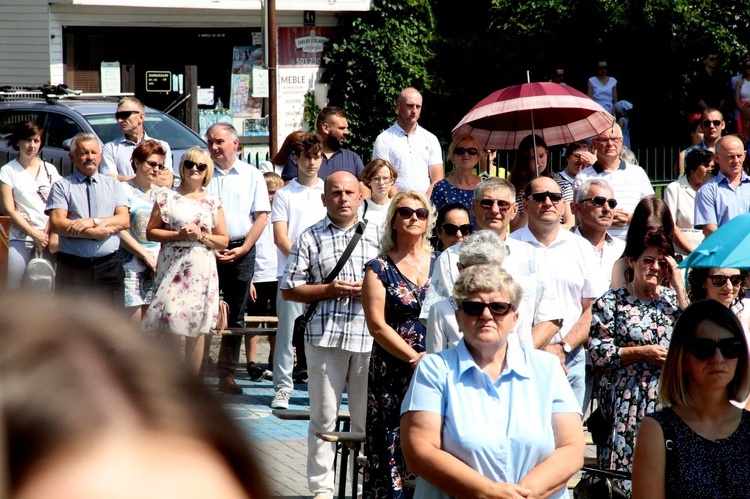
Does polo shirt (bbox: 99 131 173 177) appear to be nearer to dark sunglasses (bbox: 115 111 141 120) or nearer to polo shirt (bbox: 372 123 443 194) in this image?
dark sunglasses (bbox: 115 111 141 120)

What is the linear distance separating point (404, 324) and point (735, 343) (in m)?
2.09

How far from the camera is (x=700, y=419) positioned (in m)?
4.96

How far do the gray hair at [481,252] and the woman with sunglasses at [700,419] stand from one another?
106 centimetres

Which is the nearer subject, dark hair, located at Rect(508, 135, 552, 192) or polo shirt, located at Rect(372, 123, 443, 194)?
dark hair, located at Rect(508, 135, 552, 192)

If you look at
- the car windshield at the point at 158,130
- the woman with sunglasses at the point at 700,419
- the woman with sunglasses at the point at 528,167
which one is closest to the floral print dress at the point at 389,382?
the woman with sunglasses at the point at 700,419

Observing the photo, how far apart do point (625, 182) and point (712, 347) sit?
14.7 ft

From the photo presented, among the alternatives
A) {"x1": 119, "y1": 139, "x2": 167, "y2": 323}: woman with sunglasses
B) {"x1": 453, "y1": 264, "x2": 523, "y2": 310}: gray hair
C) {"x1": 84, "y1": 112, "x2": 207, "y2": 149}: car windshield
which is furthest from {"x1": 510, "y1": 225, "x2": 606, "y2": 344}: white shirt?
{"x1": 84, "y1": 112, "x2": 207, "y2": 149}: car windshield

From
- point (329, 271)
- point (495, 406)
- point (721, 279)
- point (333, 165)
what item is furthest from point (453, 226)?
point (333, 165)

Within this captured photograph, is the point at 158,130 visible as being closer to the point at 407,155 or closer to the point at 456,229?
the point at 407,155

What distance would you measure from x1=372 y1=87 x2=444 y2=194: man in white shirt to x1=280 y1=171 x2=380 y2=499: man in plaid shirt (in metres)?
3.89

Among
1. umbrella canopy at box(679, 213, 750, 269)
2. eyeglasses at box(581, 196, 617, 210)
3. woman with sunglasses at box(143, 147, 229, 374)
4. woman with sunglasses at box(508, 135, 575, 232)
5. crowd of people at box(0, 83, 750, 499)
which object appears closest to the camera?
crowd of people at box(0, 83, 750, 499)

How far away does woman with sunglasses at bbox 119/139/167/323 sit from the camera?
31.0ft

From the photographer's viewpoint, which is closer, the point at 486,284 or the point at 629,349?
the point at 486,284

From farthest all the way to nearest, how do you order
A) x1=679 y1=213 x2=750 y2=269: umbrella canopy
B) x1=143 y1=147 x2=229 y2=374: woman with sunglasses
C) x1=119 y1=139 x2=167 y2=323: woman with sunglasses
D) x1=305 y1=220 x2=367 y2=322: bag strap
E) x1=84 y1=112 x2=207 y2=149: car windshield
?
x1=84 y1=112 x2=207 y2=149: car windshield → x1=119 y1=139 x2=167 y2=323: woman with sunglasses → x1=143 y1=147 x2=229 y2=374: woman with sunglasses → x1=305 y1=220 x2=367 y2=322: bag strap → x1=679 y1=213 x2=750 y2=269: umbrella canopy
